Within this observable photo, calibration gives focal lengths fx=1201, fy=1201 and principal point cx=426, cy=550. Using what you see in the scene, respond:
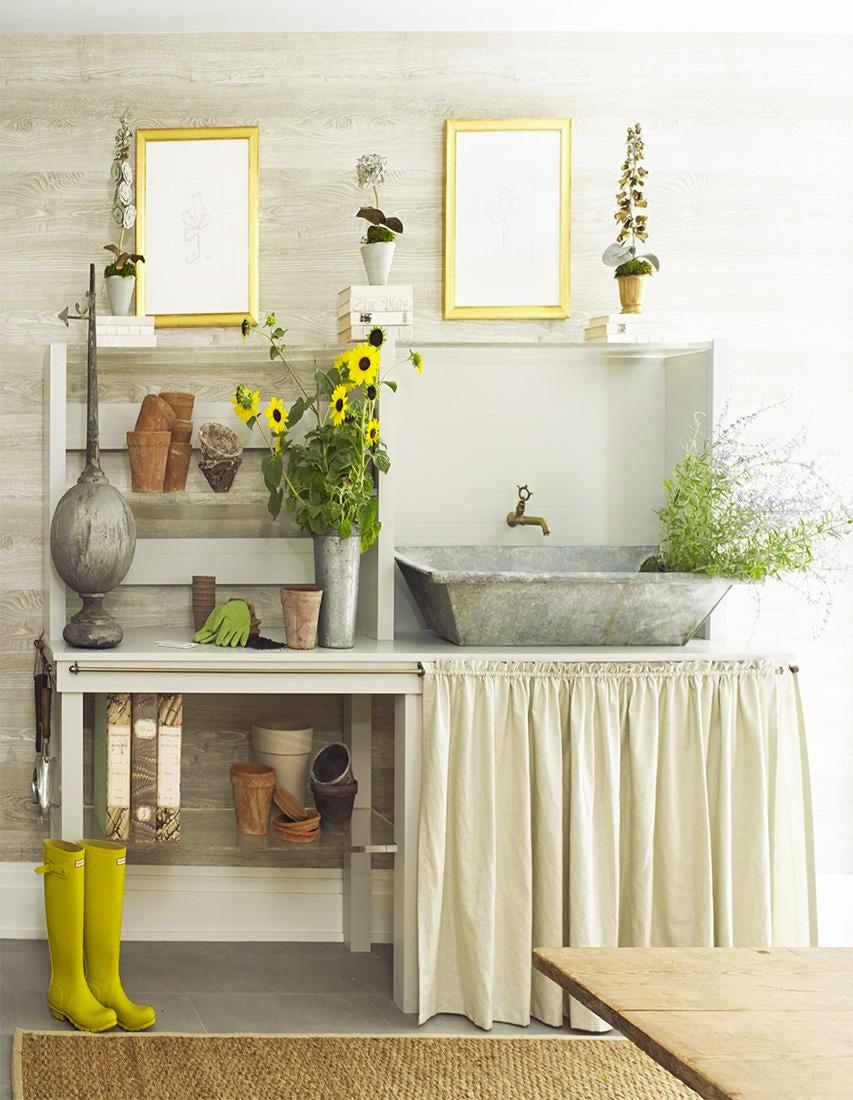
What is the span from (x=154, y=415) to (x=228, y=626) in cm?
61

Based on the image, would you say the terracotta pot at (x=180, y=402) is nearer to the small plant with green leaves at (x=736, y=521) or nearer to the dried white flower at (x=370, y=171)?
the dried white flower at (x=370, y=171)

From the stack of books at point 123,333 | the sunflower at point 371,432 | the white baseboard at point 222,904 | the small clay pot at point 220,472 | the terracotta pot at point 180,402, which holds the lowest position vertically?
the white baseboard at point 222,904

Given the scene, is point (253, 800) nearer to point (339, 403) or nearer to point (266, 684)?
point (266, 684)

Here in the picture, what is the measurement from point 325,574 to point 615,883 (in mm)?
1015

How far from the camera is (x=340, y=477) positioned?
298cm

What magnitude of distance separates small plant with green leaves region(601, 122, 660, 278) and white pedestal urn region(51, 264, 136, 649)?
137cm

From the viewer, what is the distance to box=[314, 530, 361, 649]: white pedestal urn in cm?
295

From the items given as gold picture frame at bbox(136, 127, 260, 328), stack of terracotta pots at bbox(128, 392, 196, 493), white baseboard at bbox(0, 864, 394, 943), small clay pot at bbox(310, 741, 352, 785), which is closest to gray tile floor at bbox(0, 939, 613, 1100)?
white baseboard at bbox(0, 864, 394, 943)

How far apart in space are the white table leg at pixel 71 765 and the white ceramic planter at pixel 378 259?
128 centimetres

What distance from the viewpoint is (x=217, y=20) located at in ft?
10.8

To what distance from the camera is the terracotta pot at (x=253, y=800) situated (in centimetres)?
306

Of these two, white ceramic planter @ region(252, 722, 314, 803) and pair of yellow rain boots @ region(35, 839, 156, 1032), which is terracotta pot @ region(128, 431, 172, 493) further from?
pair of yellow rain boots @ region(35, 839, 156, 1032)

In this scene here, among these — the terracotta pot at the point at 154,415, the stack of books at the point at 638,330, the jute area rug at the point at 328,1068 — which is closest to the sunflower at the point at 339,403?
the terracotta pot at the point at 154,415

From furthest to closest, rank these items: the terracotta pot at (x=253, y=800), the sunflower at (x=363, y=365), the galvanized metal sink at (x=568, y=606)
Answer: the terracotta pot at (x=253, y=800)
the sunflower at (x=363, y=365)
the galvanized metal sink at (x=568, y=606)
